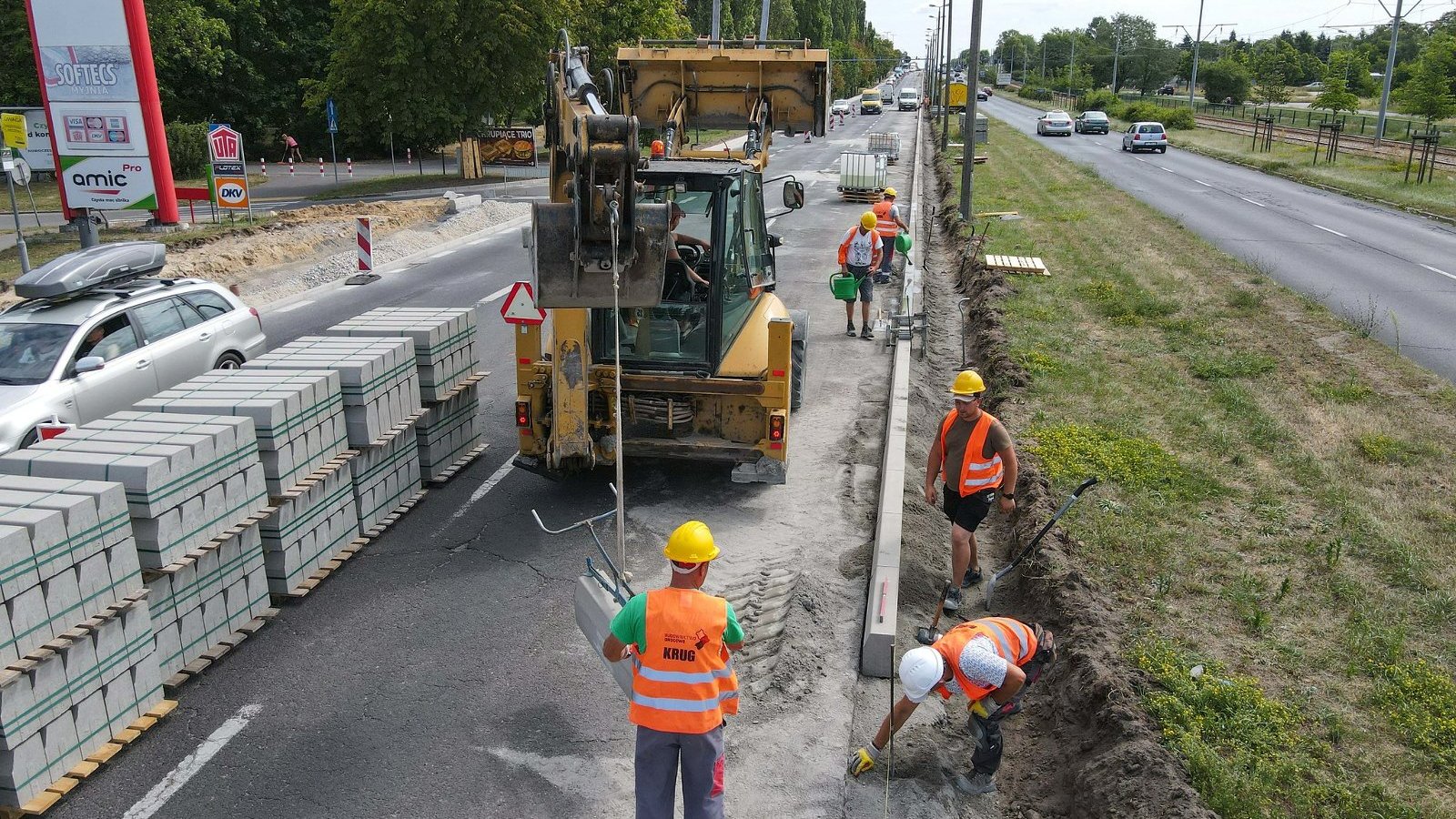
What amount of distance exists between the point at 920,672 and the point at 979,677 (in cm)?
41

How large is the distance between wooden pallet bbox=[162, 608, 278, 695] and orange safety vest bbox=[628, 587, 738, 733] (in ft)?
11.8

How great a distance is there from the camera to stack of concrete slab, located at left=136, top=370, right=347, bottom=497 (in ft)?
24.5

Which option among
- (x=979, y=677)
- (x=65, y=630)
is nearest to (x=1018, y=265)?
(x=979, y=677)

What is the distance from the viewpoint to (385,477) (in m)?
9.04

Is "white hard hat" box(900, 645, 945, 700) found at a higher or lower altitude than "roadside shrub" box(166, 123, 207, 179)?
lower

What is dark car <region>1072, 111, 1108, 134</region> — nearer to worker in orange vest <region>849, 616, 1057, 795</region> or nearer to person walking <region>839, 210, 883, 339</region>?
person walking <region>839, 210, 883, 339</region>

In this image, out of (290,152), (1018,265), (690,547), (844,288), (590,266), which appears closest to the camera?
(690,547)

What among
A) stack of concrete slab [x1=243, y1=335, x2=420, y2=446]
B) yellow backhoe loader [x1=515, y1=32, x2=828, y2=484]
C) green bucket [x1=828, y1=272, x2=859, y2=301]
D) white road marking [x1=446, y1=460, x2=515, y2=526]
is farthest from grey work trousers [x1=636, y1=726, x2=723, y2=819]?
green bucket [x1=828, y1=272, x2=859, y2=301]

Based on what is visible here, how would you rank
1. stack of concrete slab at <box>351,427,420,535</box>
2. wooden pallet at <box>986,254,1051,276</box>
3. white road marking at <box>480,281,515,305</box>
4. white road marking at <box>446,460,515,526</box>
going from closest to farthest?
stack of concrete slab at <box>351,427,420,535</box>, white road marking at <box>446,460,515,526</box>, white road marking at <box>480,281,515,305</box>, wooden pallet at <box>986,254,1051,276</box>

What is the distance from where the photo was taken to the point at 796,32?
292 ft

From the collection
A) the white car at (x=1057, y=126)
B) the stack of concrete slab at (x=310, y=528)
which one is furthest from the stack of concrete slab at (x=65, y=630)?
the white car at (x=1057, y=126)

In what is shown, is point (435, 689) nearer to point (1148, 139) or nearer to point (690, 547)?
point (690, 547)

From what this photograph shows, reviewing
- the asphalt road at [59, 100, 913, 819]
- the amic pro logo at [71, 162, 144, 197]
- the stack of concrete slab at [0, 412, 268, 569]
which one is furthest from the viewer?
the amic pro logo at [71, 162, 144, 197]

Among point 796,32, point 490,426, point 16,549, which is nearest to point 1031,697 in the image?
point 16,549
